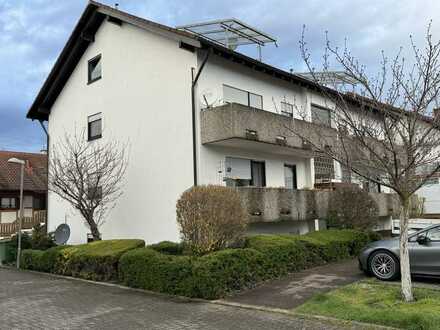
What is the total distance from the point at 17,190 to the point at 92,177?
1861cm

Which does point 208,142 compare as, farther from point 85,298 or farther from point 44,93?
point 44,93

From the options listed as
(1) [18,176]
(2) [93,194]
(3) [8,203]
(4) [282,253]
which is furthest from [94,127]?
(1) [18,176]

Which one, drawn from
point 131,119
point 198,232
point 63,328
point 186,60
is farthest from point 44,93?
point 63,328

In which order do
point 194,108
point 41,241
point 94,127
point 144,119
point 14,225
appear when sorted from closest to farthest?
point 194,108 → point 144,119 → point 41,241 → point 94,127 → point 14,225

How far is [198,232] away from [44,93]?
585 inches

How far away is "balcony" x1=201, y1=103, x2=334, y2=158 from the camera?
14.5m

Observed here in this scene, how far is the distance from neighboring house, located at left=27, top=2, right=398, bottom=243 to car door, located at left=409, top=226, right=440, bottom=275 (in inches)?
212

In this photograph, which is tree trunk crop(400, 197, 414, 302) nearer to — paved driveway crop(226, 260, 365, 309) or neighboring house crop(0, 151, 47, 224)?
paved driveway crop(226, 260, 365, 309)

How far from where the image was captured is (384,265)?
1057 cm

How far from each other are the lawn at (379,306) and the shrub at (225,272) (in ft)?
6.91

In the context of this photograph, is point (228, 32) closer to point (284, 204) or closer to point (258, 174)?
point (258, 174)

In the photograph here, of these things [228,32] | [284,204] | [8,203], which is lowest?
[284,204]

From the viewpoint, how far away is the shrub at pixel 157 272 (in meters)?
10.4

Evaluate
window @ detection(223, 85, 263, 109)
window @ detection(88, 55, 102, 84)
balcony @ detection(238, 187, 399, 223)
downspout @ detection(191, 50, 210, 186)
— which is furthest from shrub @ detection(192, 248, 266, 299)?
window @ detection(88, 55, 102, 84)
